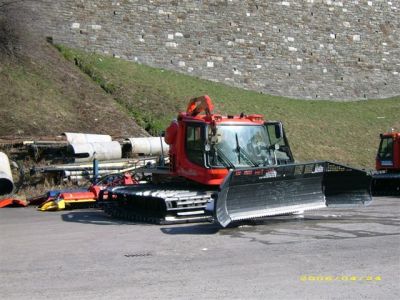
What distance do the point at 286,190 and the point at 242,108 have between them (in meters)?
17.1

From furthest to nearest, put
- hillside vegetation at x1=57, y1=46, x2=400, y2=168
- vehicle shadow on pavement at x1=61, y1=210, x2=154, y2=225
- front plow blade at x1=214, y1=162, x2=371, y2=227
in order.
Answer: hillside vegetation at x1=57, y1=46, x2=400, y2=168
vehicle shadow on pavement at x1=61, y1=210, x2=154, y2=225
front plow blade at x1=214, y1=162, x2=371, y2=227

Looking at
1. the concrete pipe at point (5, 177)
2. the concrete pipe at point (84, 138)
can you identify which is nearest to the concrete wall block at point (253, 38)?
the concrete pipe at point (84, 138)

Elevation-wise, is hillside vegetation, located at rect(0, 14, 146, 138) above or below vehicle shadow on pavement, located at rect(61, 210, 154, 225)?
above

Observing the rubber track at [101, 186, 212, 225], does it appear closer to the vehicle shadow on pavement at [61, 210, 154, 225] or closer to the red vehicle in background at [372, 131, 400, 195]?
the vehicle shadow on pavement at [61, 210, 154, 225]

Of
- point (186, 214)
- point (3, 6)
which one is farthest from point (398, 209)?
point (3, 6)

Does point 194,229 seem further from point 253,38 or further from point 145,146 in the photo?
point 253,38

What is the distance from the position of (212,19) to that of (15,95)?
42.9 ft

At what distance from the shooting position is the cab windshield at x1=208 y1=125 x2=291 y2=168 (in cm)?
1188

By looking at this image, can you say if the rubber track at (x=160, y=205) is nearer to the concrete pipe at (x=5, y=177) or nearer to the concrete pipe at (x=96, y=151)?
the concrete pipe at (x=5, y=177)

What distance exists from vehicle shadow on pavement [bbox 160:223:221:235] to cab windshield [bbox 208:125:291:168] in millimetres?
1130

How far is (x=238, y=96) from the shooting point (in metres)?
30.2

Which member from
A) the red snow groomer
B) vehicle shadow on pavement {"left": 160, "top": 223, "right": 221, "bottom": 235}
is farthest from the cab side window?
vehicle shadow on pavement {"left": 160, "top": 223, "right": 221, "bottom": 235}

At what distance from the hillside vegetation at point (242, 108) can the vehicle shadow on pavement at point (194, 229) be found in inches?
493

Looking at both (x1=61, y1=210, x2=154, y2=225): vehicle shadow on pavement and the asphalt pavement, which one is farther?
(x1=61, y1=210, x2=154, y2=225): vehicle shadow on pavement
